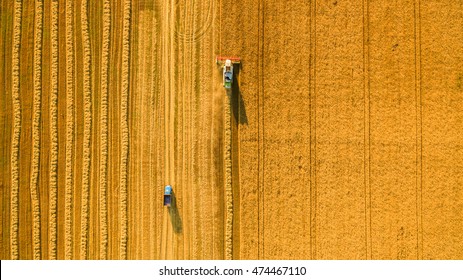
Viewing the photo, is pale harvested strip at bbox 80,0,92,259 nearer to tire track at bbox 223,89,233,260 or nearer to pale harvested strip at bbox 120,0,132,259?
pale harvested strip at bbox 120,0,132,259

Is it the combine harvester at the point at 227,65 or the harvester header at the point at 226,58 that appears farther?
the harvester header at the point at 226,58

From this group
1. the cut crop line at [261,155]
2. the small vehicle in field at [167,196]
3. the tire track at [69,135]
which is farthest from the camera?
the cut crop line at [261,155]

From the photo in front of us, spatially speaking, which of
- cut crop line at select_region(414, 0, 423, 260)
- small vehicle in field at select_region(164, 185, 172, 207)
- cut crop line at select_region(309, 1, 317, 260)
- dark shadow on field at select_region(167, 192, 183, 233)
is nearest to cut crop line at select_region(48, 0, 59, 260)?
small vehicle in field at select_region(164, 185, 172, 207)

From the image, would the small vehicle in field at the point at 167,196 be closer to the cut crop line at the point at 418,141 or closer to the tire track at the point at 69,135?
the tire track at the point at 69,135

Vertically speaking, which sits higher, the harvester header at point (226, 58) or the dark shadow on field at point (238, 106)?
the harvester header at point (226, 58)

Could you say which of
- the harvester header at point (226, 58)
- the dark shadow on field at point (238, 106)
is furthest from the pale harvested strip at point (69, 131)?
the dark shadow on field at point (238, 106)

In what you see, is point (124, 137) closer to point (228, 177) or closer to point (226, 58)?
point (228, 177)
